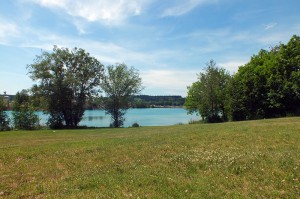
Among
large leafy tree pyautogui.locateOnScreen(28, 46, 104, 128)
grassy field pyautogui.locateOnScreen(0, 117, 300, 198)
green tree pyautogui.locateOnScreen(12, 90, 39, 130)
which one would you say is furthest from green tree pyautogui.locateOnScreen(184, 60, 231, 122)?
grassy field pyautogui.locateOnScreen(0, 117, 300, 198)

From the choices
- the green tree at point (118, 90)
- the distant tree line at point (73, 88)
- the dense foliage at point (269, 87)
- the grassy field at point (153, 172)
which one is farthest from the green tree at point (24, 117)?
the dense foliage at point (269, 87)

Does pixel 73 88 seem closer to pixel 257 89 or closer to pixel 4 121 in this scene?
pixel 4 121

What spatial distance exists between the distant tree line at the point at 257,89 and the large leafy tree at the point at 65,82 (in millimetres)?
17990

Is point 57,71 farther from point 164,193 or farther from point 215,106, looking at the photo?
point 164,193

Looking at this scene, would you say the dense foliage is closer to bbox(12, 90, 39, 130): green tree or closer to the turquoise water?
the turquoise water

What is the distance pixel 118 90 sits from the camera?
44.8m

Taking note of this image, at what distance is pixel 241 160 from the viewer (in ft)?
27.8

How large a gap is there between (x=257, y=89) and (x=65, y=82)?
87.9 ft

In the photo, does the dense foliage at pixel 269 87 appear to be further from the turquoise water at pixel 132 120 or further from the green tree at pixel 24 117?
the green tree at pixel 24 117

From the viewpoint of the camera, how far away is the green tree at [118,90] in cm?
4459

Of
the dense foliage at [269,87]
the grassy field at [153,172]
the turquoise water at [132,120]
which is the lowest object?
the grassy field at [153,172]

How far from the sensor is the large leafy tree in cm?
3991

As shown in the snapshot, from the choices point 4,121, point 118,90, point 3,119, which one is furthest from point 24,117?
point 118,90

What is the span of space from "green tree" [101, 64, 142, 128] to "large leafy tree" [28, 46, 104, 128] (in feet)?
6.75
